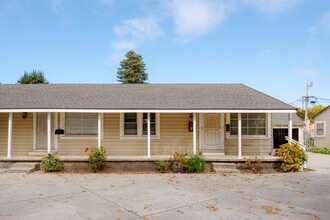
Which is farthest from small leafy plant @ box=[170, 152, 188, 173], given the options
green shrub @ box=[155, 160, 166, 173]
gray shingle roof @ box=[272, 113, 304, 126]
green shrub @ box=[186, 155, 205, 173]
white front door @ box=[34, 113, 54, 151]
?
gray shingle roof @ box=[272, 113, 304, 126]

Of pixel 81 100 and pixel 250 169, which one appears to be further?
pixel 81 100

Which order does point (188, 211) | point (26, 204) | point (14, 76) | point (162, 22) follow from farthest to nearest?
point (14, 76) < point (162, 22) < point (26, 204) < point (188, 211)

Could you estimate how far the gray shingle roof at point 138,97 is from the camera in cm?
1066

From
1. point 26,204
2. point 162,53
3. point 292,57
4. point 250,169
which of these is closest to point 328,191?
point 250,169

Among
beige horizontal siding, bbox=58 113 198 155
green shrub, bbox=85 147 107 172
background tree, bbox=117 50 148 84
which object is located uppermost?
background tree, bbox=117 50 148 84

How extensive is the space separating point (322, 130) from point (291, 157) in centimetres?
1387

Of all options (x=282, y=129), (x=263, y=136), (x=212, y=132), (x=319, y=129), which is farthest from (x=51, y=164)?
(x=319, y=129)

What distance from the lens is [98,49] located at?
22.3 meters

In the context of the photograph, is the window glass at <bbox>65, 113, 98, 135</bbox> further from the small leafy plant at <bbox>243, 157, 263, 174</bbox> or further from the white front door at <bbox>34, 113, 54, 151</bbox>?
the small leafy plant at <bbox>243, 157, 263, 174</bbox>

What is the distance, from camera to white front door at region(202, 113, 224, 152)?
12.0 meters

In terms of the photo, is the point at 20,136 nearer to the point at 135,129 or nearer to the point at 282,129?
the point at 135,129

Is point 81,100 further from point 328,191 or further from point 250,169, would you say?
point 328,191

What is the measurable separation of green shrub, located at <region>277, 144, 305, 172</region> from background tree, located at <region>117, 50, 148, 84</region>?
122 ft

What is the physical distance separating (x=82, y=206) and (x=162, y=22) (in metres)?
13.8
